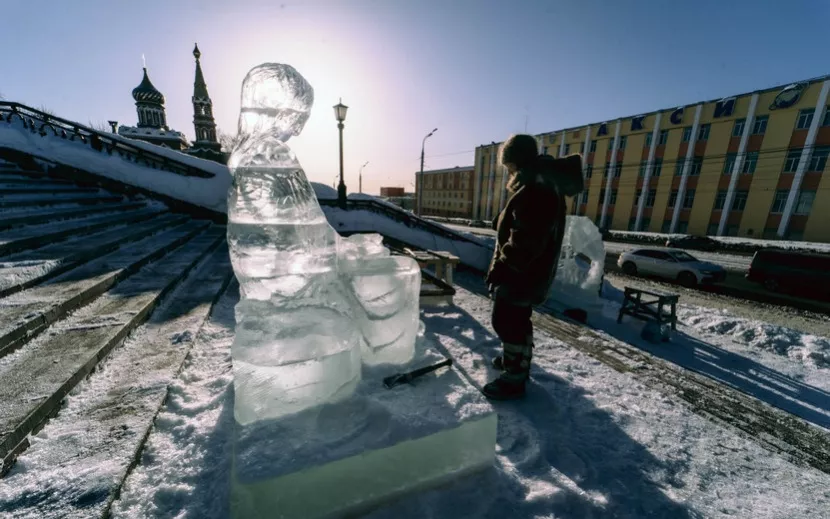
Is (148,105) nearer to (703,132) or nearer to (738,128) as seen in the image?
(703,132)

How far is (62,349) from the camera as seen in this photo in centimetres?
237

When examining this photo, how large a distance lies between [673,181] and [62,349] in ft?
122

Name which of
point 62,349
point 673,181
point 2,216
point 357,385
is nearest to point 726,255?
point 673,181

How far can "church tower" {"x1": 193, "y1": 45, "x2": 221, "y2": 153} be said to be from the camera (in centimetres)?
3256

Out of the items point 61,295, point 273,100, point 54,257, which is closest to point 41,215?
point 54,257

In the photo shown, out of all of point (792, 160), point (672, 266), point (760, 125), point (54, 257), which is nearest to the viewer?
point (54, 257)

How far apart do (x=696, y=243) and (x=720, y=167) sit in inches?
407

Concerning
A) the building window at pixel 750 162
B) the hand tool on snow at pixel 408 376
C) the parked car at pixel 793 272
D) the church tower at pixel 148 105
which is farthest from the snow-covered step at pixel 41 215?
the church tower at pixel 148 105

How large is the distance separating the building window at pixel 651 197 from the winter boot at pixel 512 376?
34625mm

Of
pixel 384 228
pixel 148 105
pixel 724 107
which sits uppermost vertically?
pixel 148 105

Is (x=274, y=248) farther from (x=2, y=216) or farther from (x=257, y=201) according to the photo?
(x=2, y=216)

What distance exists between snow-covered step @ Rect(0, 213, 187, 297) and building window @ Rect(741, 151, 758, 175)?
36.4 meters

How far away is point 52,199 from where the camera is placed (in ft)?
20.7

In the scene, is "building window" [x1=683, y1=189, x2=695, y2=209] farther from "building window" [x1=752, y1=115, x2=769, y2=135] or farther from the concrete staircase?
the concrete staircase
